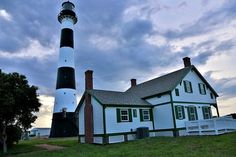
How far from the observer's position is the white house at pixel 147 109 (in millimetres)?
19605

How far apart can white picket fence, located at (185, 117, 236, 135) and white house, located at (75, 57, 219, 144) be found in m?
0.84

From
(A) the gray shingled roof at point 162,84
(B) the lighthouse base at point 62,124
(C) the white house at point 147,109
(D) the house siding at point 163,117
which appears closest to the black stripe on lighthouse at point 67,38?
(B) the lighthouse base at point 62,124

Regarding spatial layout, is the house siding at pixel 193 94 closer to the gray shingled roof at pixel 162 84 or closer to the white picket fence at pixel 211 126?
the gray shingled roof at pixel 162 84

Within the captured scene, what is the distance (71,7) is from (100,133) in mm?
23759

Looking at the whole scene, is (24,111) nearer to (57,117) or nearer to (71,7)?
(57,117)

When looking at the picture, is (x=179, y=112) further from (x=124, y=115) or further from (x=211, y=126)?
(x=124, y=115)

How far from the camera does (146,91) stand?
2467 centimetres

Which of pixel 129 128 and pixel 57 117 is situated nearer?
pixel 129 128

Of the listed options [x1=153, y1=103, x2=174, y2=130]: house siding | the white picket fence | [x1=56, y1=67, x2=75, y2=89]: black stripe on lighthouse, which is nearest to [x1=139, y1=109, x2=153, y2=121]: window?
[x1=153, y1=103, x2=174, y2=130]: house siding

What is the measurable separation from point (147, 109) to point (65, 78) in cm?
1393

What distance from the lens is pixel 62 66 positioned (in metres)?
31.8

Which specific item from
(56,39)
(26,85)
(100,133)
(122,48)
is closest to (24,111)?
(26,85)

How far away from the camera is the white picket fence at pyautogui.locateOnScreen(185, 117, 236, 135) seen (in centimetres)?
1822

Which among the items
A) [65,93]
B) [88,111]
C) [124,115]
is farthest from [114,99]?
[65,93]
